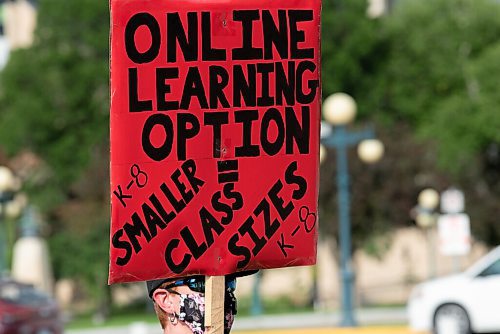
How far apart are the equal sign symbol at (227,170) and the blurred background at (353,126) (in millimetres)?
48522

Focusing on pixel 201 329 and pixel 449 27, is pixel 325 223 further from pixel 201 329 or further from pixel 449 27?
pixel 201 329

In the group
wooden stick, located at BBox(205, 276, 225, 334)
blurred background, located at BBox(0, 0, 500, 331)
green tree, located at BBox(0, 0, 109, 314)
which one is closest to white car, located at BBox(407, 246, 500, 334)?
wooden stick, located at BBox(205, 276, 225, 334)

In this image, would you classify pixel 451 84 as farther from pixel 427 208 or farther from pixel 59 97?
pixel 59 97

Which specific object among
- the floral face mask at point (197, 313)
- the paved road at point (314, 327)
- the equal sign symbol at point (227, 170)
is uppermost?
the equal sign symbol at point (227, 170)

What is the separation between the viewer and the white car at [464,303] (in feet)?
75.7

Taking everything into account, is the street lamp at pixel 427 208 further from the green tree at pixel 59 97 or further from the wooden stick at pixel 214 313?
the wooden stick at pixel 214 313

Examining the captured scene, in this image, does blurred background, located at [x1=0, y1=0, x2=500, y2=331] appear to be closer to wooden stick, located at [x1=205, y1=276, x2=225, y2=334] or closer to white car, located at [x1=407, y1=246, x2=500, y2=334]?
white car, located at [x1=407, y1=246, x2=500, y2=334]

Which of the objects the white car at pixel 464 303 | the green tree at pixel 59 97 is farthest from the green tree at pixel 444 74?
the white car at pixel 464 303

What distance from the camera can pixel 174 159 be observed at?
4.64 meters

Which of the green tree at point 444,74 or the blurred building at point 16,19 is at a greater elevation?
the blurred building at point 16,19

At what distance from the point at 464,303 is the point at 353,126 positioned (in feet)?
98.3

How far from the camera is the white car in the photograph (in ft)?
75.7

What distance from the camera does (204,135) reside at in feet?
15.3

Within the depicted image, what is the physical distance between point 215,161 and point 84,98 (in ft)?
185
